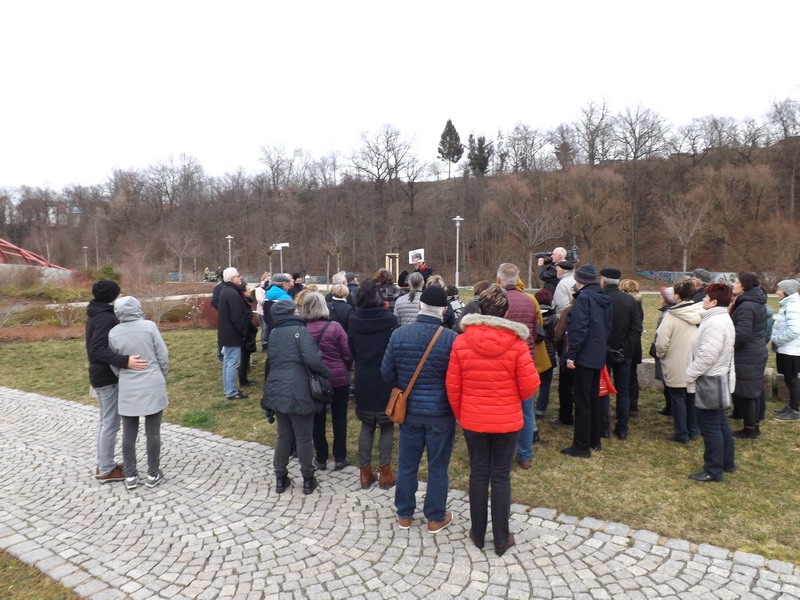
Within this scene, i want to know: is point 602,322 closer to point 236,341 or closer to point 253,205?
point 236,341

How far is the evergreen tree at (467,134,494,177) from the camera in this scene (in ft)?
203

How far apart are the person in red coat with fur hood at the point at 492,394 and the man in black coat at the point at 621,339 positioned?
2478 millimetres

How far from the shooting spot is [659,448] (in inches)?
205

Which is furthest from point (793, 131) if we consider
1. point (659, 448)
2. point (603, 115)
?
point (659, 448)

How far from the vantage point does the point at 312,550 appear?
3.51 m

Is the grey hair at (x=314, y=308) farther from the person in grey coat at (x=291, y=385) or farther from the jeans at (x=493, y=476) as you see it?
the jeans at (x=493, y=476)

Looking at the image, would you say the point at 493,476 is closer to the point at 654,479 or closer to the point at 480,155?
the point at 654,479

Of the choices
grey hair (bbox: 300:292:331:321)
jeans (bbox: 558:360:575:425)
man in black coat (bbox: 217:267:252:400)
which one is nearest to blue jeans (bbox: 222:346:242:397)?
man in black coat (bbox: 217:267:252:400)

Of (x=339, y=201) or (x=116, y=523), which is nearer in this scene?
(x=116, y=523)

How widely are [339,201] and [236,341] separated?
181ft

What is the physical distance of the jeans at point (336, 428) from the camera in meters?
4.88

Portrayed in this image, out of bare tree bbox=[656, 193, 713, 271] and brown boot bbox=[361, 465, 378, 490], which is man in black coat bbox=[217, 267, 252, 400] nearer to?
brown boot bbox=[361, 465, 378, 490]

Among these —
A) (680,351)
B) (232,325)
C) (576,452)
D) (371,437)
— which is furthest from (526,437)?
(232,325)

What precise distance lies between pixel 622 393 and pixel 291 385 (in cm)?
376
